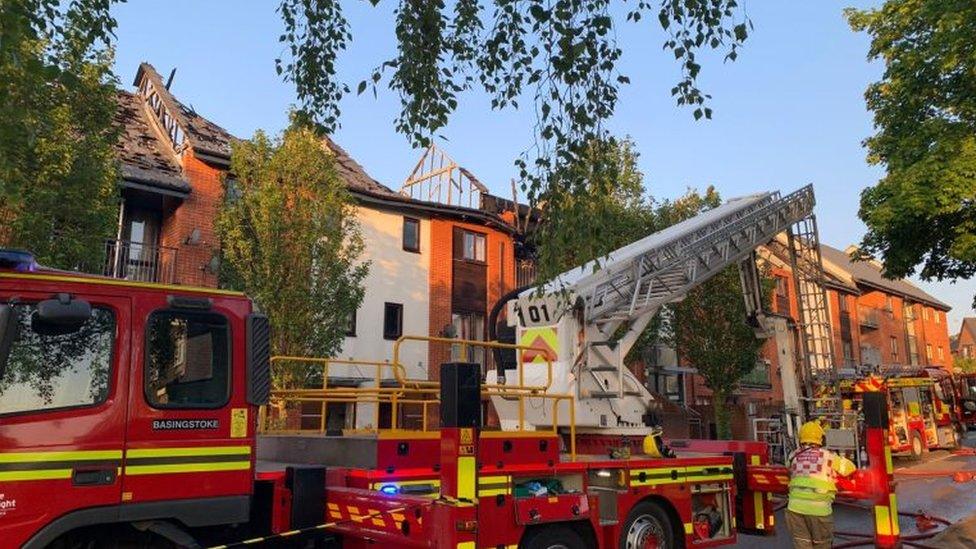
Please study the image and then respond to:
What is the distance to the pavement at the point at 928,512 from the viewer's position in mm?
9797

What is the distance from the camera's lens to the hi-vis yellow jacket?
286 inches

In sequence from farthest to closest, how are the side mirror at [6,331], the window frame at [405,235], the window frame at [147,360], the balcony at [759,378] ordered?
the balcony at [759,378], the window frame at [405,235], the window frame at [147,360], the side mirror at [6,331]

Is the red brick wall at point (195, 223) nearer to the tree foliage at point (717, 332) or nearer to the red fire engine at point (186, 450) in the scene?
the tree foliage at point (717, 332)

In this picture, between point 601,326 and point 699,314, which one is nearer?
point 601,326

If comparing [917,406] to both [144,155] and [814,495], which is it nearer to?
[814,495]

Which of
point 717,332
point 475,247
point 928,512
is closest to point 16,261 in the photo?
point 928,512

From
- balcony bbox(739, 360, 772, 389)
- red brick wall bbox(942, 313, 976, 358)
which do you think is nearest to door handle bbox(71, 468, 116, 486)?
balcony bbox(739, 360, 772, 389)

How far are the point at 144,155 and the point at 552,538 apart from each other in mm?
16292

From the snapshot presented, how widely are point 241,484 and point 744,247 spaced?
34.3 ft

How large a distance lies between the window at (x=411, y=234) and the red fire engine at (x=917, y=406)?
42.0ft

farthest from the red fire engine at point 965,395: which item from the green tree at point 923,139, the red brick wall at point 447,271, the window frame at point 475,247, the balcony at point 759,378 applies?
the window frame at point 475,247

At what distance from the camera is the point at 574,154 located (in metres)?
6.39

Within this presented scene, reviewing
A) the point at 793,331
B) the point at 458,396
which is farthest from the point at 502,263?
the point at 458,396

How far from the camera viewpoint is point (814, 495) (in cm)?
729
